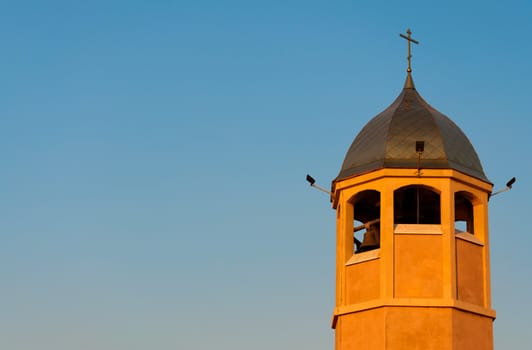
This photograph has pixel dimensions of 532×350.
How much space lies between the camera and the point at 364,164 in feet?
121

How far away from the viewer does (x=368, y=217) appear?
1556 inches

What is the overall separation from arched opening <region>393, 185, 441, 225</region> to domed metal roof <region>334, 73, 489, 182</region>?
1.69 metres

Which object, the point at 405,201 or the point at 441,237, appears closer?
the point at 441,237

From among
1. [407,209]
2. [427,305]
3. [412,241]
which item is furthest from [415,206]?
[427,305]

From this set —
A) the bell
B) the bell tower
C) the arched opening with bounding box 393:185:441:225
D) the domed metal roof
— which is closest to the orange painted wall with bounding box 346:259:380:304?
the bell tower

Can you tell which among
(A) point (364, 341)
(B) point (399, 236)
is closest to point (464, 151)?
(B) point (399, 236)

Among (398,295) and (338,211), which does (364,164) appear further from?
(398,295)

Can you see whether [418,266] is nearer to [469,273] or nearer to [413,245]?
[413,245]

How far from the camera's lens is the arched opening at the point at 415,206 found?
125ft

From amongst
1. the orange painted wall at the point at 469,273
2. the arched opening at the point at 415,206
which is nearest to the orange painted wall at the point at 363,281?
the orange painted wall at the point at 469,273

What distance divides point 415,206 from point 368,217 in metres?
1.76

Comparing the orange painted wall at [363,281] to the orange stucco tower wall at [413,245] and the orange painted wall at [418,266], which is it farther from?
the orange painted wall at [418,266]

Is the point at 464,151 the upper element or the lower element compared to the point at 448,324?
upper

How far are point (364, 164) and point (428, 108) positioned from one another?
3096mm
